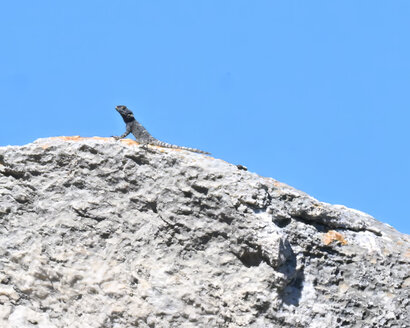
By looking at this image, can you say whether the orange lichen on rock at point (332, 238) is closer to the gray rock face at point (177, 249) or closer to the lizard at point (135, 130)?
the gray rock face at point (177, 249)

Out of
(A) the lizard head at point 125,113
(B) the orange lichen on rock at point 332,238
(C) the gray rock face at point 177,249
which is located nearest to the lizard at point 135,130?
(A) the lizard head at point 125,113

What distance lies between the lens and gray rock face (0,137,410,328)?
7078mm

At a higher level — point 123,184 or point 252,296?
point 123,184

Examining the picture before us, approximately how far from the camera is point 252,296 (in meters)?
6.98

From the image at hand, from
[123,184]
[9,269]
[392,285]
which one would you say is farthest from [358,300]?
[9,269]

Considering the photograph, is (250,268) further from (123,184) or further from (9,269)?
(9,269)

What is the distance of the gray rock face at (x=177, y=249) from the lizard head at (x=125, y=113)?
3057 mm

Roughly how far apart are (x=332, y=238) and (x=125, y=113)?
505cm

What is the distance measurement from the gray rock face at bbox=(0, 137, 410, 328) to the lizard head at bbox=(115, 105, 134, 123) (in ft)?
10.0

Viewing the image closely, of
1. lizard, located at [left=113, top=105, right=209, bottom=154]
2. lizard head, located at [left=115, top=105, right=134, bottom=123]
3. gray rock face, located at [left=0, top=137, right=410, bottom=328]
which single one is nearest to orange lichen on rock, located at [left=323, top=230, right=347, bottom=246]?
gray rock face, located at [left=0, top=137, right=410, bottom=328]

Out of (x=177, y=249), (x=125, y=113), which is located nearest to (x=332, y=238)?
(x=177, y=249)

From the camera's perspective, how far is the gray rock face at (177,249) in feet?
23.2

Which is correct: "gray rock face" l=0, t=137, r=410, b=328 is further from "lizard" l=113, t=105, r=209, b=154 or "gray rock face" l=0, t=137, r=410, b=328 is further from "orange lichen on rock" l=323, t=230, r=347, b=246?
"lizard" l=113, t=105, r=209, b=154

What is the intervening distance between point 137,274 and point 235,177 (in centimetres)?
158
